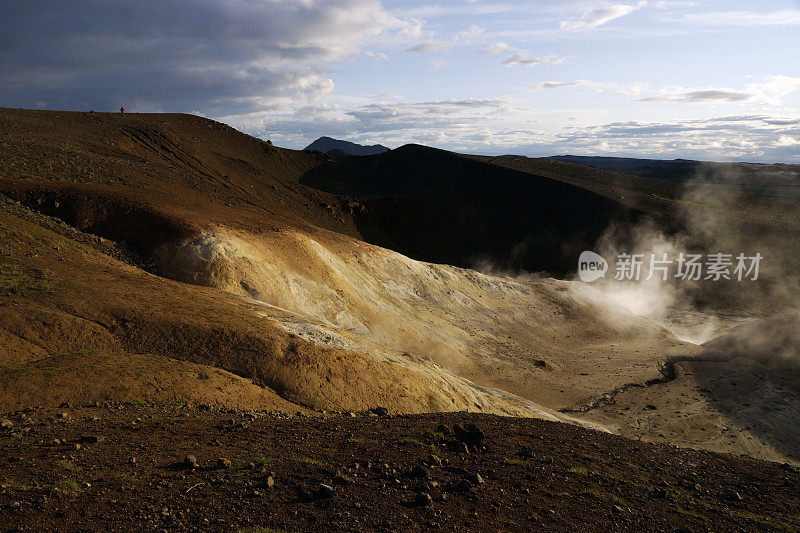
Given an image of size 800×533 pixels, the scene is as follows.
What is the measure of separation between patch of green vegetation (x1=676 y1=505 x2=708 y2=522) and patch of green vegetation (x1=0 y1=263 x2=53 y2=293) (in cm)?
1605

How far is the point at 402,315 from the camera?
25.8 m

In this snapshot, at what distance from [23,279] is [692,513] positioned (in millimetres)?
17165

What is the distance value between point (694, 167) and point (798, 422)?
626 feet

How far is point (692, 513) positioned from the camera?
8.52m

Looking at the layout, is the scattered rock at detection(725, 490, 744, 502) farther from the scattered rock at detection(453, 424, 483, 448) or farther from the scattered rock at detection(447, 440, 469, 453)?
the scattered rock at detection(447, 440, 469, 453)

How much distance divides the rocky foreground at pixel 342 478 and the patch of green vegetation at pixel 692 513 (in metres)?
0.04

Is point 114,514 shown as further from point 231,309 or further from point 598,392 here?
point 598,392

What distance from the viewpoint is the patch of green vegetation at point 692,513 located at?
27.6ft

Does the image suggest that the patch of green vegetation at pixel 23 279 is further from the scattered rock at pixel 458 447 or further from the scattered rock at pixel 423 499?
the scattered rock at pixel 423 499

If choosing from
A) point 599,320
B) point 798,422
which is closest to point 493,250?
point 599,320

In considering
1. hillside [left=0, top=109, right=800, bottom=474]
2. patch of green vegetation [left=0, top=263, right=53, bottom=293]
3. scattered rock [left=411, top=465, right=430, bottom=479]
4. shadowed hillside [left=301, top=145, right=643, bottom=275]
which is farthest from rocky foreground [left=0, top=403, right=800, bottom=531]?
shadowed hillside [left=301, top=145, right=643, bottom=275]

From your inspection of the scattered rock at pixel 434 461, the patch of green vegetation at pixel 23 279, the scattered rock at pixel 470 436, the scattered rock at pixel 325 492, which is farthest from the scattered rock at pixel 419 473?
the patch of green vegetation at pixel 23 279

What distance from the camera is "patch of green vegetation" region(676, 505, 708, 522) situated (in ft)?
27.6

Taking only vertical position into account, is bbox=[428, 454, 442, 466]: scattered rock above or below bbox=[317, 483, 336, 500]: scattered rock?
below
